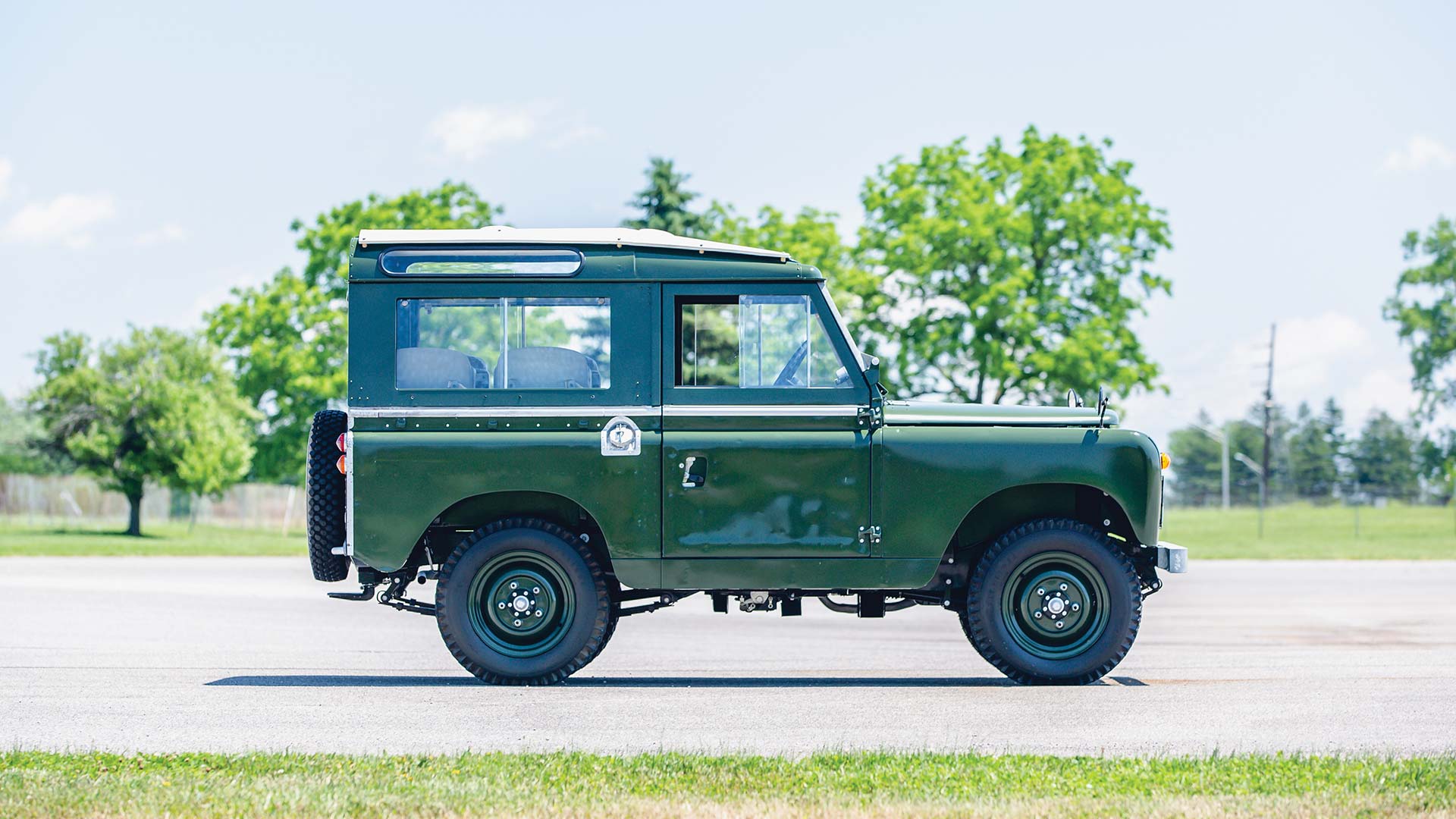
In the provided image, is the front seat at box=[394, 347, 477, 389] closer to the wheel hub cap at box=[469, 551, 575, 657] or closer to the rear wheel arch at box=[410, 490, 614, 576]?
the rear wheel arch at box=[410, 490, 614, 576]

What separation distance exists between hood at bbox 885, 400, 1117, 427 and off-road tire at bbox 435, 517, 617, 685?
2090mm

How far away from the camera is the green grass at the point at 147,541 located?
32250 millimetres

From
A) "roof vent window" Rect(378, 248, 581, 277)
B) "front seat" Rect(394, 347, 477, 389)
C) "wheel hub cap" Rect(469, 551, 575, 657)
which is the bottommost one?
"wheel hub cap" Rect(469, 551, 575, 657)

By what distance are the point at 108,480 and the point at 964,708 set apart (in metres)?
47.5

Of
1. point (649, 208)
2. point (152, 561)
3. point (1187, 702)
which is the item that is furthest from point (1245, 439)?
point (1187, 702)

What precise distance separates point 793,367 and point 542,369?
60.3 inches

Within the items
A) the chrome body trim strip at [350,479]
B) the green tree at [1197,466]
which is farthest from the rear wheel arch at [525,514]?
the green tree at [1197,466]

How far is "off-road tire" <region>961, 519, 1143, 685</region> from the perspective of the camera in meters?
9.59

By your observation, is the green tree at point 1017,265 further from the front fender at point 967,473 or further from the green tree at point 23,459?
the green tree at point 23,459

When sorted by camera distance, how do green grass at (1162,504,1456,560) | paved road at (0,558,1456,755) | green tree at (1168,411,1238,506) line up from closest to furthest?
paved road at (0,558,1456,755)
green grass at (1162,504,1456,560)
green tree at (1168,411,1238,506)

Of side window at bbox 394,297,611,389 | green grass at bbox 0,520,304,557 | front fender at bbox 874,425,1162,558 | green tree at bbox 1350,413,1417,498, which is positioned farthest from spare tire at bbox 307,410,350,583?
green tree at bbox 1350,413,1417,498

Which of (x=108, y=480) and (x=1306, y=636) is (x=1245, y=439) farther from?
(x=1306, y=636)

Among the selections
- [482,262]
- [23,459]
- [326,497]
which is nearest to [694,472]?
[482,262]

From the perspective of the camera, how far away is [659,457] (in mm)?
9445
